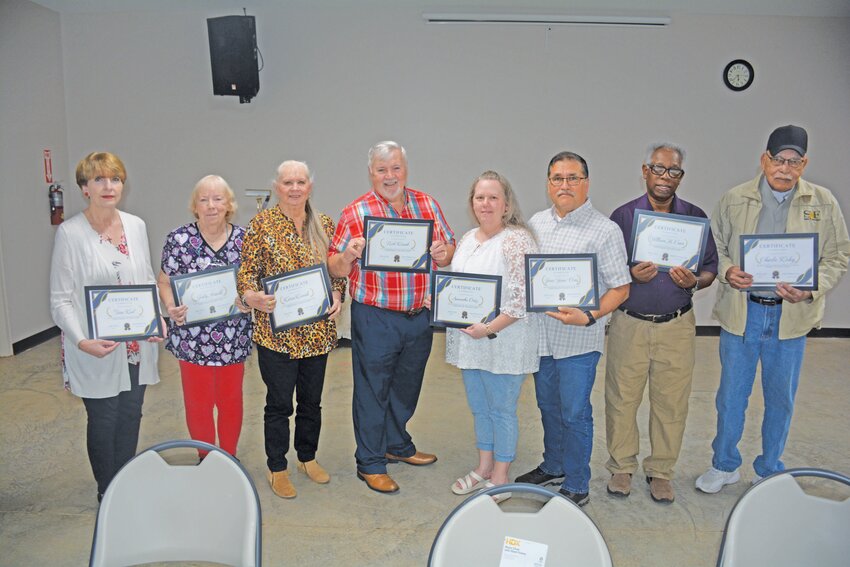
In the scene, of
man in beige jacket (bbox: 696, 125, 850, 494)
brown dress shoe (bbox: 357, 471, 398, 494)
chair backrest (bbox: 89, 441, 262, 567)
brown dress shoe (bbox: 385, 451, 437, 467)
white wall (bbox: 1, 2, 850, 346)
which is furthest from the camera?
white wall (bbox: 1, 2, 850, 346)

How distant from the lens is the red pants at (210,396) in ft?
10.2

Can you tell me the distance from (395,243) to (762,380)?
6.42ft

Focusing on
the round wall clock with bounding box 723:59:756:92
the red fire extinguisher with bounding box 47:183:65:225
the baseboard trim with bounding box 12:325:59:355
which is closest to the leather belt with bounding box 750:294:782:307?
the round wall clock with bounding box 723:59:756:92

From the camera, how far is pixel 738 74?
6.47m

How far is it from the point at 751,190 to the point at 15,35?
5.97m

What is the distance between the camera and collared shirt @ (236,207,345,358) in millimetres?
3053

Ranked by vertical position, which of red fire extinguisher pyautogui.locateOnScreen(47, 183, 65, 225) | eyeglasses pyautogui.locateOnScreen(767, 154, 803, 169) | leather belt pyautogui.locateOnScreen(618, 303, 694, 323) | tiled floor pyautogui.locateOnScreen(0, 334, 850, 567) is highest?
eyeglasses pyautogui.locateOnScreen(767, 154, 803, 169)

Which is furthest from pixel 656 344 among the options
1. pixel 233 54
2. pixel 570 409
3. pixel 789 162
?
pixel 233 54

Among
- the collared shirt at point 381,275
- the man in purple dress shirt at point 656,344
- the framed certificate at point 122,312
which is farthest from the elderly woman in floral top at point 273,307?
the man in purple dress shirt at point 656,344

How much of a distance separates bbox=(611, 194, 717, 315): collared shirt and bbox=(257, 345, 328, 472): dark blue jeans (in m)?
1.56

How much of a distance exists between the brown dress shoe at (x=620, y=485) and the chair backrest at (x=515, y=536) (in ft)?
6.24

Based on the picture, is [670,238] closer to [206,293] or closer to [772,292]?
[772,292]

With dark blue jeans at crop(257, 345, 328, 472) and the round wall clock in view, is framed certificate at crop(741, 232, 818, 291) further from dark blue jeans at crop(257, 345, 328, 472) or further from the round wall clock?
the round wall clock

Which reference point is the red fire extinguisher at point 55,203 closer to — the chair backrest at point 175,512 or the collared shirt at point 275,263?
the collared shirt at point 275,263
